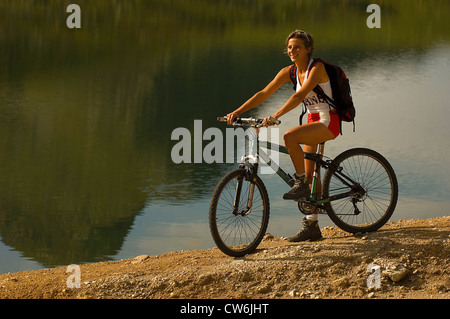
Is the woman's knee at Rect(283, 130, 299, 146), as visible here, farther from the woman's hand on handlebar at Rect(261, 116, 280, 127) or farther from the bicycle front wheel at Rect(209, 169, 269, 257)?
the bicycle front wheel at Rect(209, 169, 269, 257)

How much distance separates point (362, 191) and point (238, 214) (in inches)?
56.3

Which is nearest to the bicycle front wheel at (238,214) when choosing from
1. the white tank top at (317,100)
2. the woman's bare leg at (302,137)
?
the woman's bare leg at (302,137)

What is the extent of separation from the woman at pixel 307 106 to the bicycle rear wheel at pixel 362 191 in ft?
1.16

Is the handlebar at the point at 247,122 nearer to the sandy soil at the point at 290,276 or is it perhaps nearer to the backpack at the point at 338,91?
the backpack at the point at 338,91

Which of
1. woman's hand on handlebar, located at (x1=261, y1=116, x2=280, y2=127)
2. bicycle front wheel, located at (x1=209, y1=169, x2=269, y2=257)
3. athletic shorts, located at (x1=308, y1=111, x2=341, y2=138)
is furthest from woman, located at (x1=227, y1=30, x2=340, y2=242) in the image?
bicycle front wheel, located at (x1=209, y1=169, x2=269, y2=257)

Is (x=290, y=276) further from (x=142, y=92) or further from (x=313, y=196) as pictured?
(x=142, y=92)

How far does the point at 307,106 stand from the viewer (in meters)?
7.59

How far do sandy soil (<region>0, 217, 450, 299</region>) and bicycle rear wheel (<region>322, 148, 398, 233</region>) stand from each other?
16.0 inches

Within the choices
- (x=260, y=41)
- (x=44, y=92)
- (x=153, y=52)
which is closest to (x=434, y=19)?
(x=260, y=41)

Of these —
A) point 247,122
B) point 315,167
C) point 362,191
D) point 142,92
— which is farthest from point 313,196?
point 142,92

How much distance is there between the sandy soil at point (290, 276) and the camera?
21.6 feet

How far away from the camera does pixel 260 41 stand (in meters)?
57.0

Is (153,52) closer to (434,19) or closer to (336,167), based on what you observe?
(434,19)

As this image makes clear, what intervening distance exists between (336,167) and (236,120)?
1.19 m
